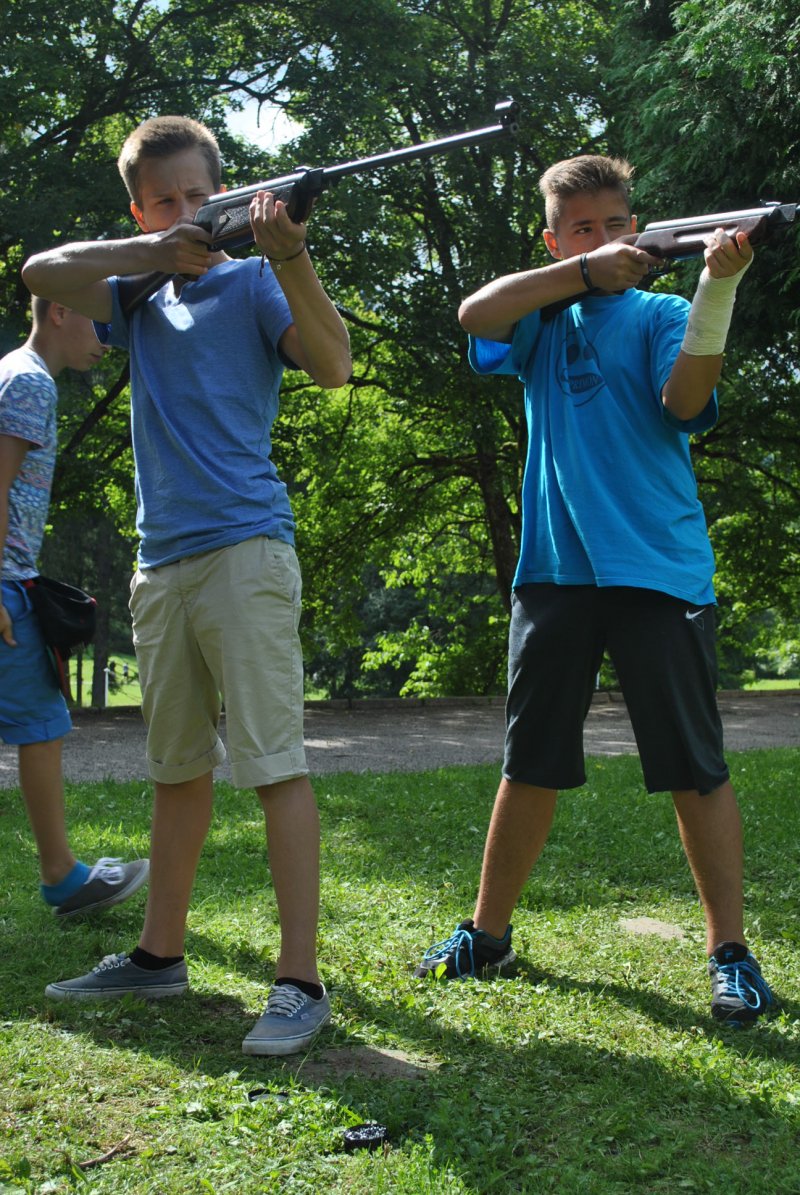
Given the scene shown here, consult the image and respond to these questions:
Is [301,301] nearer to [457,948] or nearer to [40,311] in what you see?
[40,311]

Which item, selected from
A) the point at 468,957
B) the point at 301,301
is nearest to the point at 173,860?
the point at 468,957

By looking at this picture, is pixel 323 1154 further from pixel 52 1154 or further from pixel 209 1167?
pixel 52 1154

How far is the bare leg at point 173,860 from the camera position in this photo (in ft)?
10.7

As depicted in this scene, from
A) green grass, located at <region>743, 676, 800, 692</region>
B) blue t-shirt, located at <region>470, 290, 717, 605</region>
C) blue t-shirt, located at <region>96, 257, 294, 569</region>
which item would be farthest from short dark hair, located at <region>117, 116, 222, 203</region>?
green grass, located at <region>743, 676, 800, 692</region>

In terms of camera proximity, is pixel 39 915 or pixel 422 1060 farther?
pixel 39 915

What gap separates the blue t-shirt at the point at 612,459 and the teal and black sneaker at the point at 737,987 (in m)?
0.98

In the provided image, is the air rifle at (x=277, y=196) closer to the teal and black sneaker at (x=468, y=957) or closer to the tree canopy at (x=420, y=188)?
the teal and black sneaker at (x=468, y=957)

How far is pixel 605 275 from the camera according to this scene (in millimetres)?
3174

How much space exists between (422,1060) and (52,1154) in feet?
2.91

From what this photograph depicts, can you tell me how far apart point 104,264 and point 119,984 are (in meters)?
1.97

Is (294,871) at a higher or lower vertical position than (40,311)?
lower

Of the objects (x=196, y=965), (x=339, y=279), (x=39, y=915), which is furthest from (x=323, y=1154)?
(x=339, y=279)

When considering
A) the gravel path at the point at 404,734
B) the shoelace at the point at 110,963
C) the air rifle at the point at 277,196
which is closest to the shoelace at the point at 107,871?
the shoelace at the point at 110,963

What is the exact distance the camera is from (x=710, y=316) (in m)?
3.02
